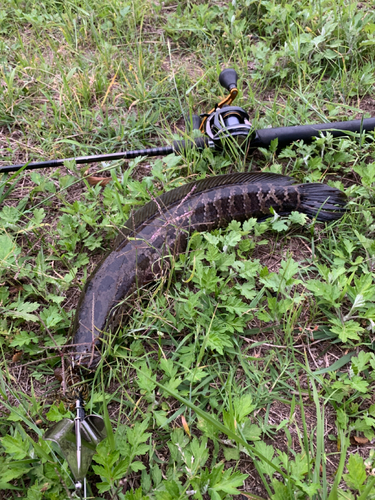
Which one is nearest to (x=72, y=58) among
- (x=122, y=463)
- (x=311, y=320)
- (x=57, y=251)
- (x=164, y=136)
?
(x=164, y=136)

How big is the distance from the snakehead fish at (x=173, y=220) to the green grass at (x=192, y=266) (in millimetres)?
130

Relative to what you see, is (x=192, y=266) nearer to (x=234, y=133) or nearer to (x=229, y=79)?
(x=234, y=133)

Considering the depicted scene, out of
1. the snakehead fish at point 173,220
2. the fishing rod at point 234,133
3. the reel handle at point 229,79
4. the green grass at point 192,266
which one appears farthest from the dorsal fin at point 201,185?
the reel handle at point 229,79

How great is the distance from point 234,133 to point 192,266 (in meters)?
1.30

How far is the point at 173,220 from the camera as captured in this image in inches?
117

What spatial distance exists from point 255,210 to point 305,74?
6.11 ft

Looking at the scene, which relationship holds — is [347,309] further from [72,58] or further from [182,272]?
[72,58]

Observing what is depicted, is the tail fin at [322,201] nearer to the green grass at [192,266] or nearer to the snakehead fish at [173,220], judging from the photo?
the snakehead fish at [173,220]

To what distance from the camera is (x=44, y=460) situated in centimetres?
194

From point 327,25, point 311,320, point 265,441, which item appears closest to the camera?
point 265,441

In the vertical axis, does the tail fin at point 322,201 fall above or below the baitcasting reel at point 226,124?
below

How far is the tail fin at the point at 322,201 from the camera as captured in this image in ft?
10.0

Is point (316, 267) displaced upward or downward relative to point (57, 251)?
downward

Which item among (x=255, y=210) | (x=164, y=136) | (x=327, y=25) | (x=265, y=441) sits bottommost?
(x=265, y=441)
